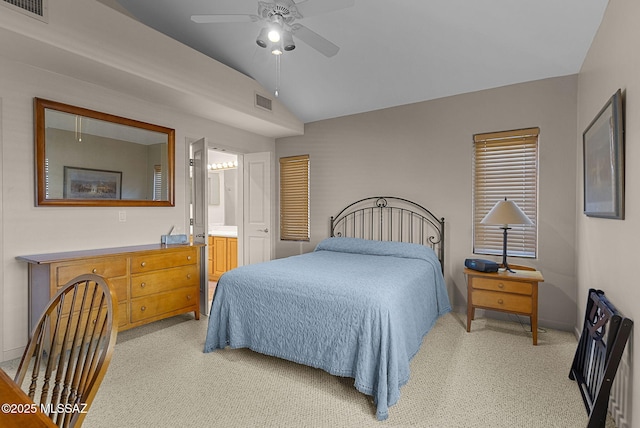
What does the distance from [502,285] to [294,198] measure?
10.1 feet

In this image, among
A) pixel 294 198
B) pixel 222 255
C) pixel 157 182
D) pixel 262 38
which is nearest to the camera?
pixel 262 38

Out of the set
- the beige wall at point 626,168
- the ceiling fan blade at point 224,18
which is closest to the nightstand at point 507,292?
the beige wall at point 626,168

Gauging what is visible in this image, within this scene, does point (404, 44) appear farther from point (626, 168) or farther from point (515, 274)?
point (515, 274)

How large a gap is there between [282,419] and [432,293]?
184 cm

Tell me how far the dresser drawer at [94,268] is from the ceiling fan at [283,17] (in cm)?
208

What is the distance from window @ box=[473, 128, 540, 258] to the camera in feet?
11.3

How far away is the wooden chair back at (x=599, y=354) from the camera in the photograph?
1.70 metres

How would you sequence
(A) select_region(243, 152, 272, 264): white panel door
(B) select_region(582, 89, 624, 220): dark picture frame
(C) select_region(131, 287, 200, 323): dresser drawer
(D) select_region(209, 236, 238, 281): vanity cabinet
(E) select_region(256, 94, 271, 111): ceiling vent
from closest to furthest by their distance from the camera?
(B) select_region(582, 89, 624, 220): dark picture frame
(C) select_region(131, 287, 200, 323): dresser drawer
(E) select_region(256, 94, 271, 111): ceiling vent
(A) select_region(243, 152, 272, 264): white panel door
(D) select_region(209, 236, 238, 281): vanity cabinet

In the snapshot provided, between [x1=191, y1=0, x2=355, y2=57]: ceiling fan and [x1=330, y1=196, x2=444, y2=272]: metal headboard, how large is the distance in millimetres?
2316

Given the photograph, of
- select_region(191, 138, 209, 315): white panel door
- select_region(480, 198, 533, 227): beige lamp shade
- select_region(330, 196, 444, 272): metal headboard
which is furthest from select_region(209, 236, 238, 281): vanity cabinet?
select_region(480, 198, 533, 227): beige lamp shade

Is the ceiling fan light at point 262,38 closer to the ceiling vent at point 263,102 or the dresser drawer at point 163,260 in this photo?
the ceiling vent at point 263,102

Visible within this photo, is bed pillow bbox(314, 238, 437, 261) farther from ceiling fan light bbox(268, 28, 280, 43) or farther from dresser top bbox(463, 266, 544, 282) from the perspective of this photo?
ceiling fan light bbox(268, 28, 280, 43)

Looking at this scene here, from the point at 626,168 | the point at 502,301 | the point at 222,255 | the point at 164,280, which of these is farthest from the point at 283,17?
the point at 222,255

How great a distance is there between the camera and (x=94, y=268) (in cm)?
277
